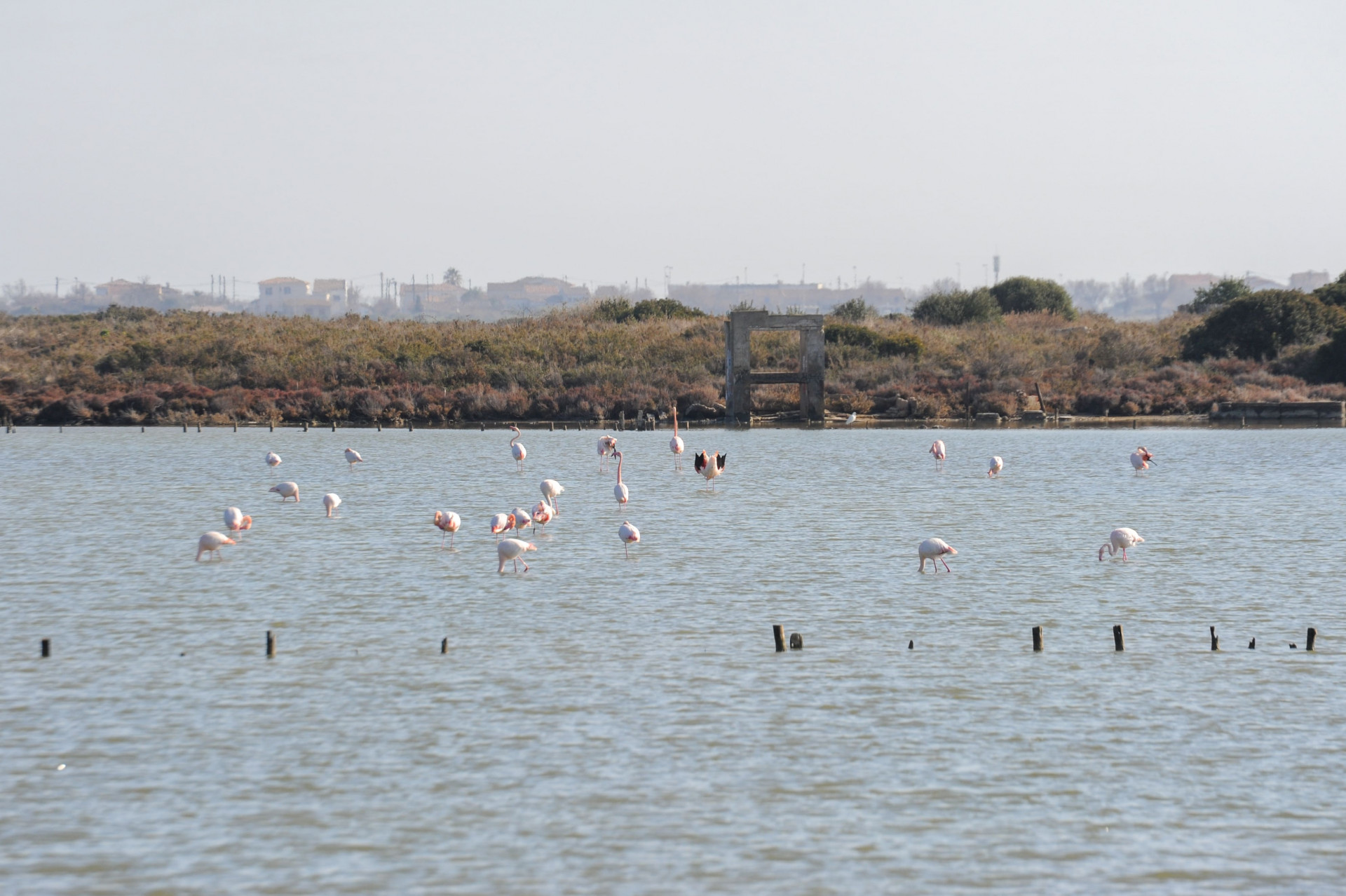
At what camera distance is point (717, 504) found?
82.9 feet

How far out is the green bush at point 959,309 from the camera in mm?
69500

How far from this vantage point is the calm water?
314 inches

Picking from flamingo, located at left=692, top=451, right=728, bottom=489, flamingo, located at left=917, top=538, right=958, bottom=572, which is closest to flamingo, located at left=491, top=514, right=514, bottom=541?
flamingo, located at left=917, top=538, right=958, bottom=572

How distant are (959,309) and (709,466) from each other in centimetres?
4476

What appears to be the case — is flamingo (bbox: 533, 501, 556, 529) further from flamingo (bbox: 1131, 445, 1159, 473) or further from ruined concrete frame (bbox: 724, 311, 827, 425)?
ruined concrete frame (bbox: 724, 311, 827, 425)

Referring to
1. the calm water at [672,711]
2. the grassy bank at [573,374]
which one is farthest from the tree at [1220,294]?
the calm water at [672,711]

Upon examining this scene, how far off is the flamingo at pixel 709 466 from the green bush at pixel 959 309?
1646 inches

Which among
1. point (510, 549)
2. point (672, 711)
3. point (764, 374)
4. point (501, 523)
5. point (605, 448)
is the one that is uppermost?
point (764, 374)

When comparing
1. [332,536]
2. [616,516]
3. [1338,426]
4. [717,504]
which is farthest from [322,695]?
[1338,426]

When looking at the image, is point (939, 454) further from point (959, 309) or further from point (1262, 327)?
point (959, 309)

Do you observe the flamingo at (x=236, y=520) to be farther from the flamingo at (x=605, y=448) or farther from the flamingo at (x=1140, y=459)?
the flamingo at (x=1140, y=459)

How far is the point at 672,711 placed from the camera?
35.6 ft

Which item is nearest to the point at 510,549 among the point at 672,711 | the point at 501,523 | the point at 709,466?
the point at 501,523

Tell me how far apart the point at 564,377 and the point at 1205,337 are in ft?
87.7
